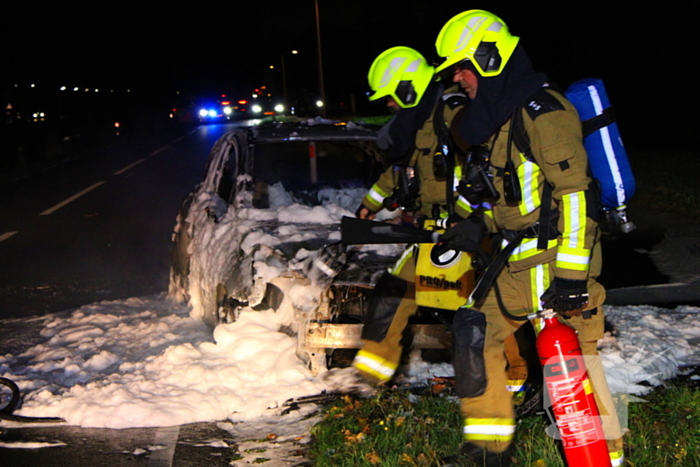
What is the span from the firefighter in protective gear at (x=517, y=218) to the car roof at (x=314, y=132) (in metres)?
2.96

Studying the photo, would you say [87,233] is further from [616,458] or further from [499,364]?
[616,458]

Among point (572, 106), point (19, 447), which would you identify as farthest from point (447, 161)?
point (19, 447)

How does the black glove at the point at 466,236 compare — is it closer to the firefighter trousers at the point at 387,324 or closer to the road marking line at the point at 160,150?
the firefighter trousers at the point at 387,324

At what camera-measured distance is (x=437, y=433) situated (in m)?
3.79

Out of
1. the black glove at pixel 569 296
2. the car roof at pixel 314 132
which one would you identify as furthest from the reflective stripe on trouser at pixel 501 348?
the car roof at pixel 314 132

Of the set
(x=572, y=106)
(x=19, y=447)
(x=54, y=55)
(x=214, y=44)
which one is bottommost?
(x=19, y=447)

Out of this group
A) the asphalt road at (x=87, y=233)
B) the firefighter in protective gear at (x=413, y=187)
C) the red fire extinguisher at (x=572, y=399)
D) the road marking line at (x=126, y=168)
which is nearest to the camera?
the red fire extinguisher at (x=572, y=399)

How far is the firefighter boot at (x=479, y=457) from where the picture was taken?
10.5 ft

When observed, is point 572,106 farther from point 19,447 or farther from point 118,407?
point 19,447

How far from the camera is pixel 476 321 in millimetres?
3277

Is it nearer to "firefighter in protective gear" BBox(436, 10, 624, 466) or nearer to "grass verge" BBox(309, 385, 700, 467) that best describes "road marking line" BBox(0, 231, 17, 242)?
"grass verge" BBox(309, 385, 700, 467)

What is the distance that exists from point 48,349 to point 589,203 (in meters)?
3.92

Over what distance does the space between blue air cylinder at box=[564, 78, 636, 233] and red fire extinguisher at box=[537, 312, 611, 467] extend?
0.55m

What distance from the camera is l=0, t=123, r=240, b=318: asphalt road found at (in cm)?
744
